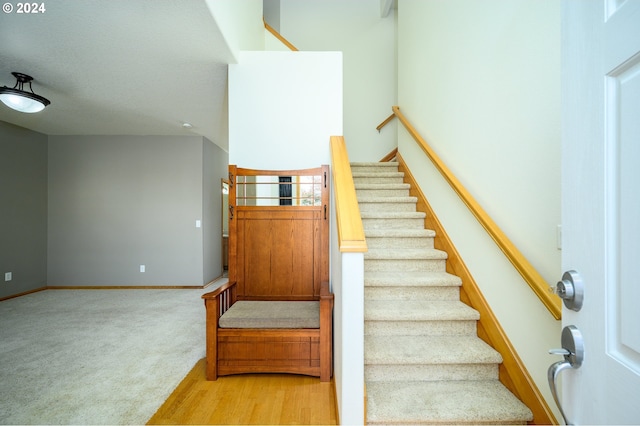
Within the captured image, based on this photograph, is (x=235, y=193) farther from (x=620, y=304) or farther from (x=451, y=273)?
(x=620, y=304)

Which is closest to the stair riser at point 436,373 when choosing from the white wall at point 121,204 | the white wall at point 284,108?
the white wall at point 284,108

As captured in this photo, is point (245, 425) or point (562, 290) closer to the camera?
point (562, 290)

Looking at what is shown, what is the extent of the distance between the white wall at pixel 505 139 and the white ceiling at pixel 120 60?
198 centimetres

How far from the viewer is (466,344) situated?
1784 mm

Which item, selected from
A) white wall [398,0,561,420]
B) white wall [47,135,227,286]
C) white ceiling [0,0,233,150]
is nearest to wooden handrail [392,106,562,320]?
white wall [398,0,561,420]

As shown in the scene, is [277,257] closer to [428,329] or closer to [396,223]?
[396,223]

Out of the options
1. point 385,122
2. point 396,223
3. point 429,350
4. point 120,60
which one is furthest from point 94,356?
point 385,122

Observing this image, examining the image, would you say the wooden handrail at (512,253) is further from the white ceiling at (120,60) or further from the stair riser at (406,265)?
the white ceiling at (120,60)

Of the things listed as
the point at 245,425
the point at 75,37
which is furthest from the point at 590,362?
the point at 75,37

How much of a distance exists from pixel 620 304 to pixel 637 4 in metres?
0.54

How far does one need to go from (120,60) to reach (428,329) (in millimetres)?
3473

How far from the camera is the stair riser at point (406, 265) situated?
7.76 ft

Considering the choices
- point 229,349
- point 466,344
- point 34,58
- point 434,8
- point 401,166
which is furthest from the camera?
point 401,166

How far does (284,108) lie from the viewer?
9.23 ft
